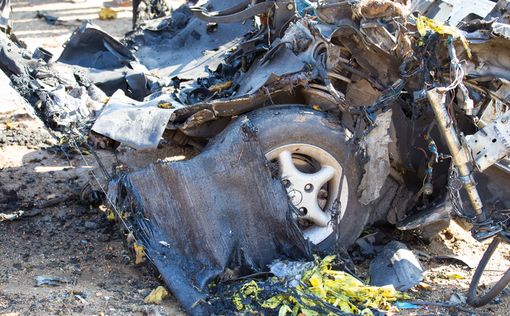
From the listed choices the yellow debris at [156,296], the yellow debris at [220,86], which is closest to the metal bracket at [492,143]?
the yellow debris at [220,86]

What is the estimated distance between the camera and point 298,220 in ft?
16.2

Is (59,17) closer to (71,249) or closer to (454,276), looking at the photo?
(71,249)

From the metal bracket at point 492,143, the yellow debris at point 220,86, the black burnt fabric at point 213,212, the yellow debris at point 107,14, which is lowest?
the yellow debris at point 107,14

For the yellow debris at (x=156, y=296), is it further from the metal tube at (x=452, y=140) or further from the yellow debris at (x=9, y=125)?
the yellow debris at (x=9, y=125)

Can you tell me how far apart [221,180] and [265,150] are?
37cm

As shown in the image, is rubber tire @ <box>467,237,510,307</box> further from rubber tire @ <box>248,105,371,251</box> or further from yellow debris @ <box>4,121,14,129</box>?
yellow debris @ <box>4,121,14,129</box>

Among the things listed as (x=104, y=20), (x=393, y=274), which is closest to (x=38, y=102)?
(x=393, y=274)

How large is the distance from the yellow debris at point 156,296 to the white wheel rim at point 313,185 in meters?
0.99

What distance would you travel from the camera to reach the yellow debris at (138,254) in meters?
4.61

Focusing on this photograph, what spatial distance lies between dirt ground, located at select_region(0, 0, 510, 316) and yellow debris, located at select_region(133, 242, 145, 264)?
0.37 ft

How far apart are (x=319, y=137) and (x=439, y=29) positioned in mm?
1019

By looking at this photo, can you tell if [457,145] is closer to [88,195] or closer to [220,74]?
[220,74]

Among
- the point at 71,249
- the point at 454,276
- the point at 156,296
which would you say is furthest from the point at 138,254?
the point at 454,276

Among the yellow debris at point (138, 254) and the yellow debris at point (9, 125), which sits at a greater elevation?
the yellow debris at point (138, 254)
